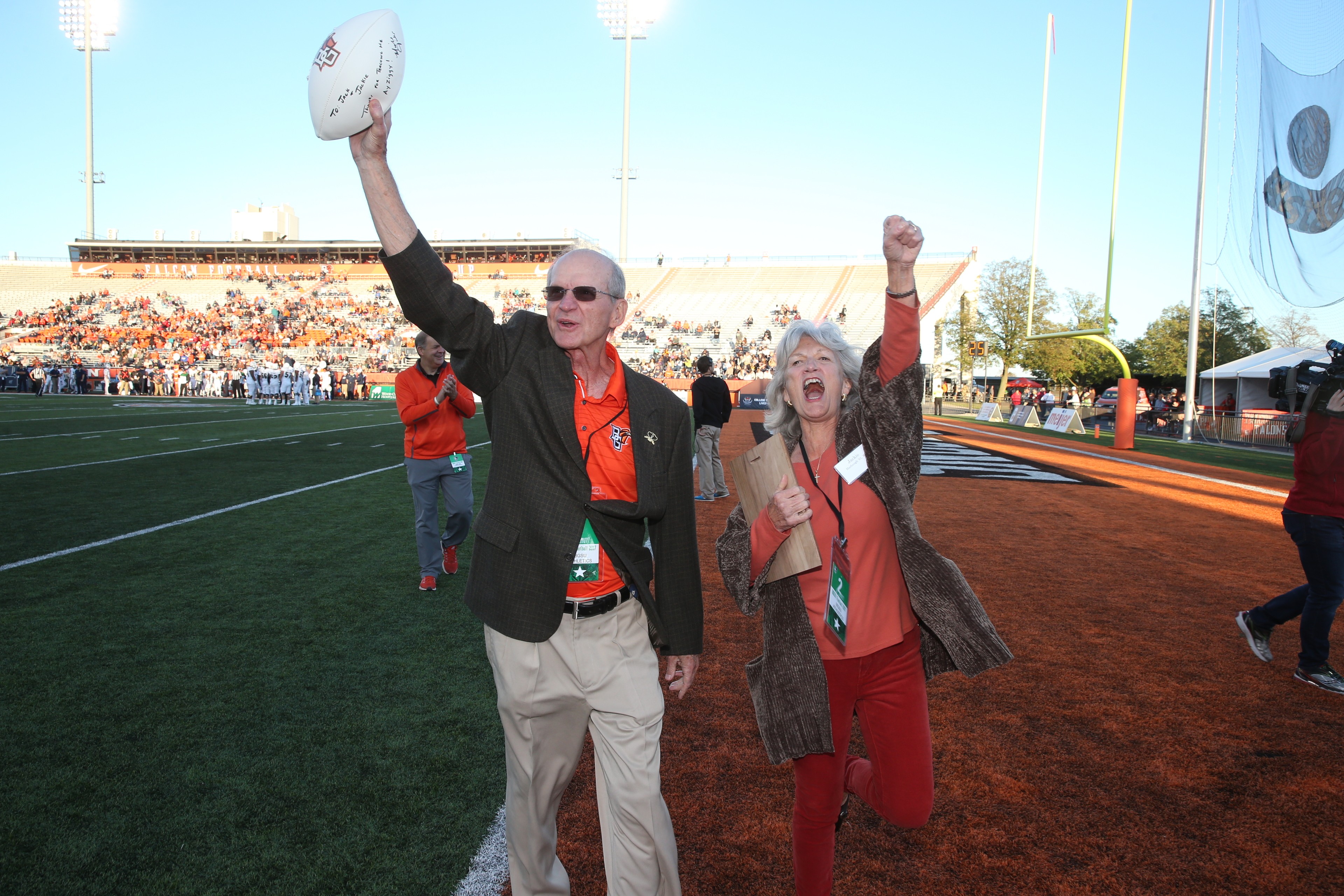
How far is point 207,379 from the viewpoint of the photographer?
43.7m

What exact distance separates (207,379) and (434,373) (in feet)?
144

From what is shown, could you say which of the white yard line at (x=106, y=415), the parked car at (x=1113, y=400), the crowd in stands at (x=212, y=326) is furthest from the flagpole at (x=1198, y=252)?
the crowd in stands at (x=212, y=326)

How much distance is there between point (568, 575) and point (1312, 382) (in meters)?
4.64

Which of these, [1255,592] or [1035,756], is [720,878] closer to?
[1035,756]

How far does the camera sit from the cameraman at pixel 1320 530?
4465 mm

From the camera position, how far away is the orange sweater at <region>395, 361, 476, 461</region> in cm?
618

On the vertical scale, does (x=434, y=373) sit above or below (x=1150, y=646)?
above

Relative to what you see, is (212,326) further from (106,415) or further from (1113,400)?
(1113,400)

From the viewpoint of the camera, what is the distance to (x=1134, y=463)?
17734 mm

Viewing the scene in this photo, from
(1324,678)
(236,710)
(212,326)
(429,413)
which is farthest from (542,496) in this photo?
(212,326)

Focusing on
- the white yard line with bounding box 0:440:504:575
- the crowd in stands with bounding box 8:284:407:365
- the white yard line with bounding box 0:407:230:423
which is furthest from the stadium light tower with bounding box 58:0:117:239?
the white yard line with bounding box 0:440:504:575

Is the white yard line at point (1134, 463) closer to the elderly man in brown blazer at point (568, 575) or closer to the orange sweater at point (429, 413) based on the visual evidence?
the orange sweater at point (429, 413)

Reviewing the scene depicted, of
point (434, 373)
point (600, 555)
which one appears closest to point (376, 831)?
point (600, 555)

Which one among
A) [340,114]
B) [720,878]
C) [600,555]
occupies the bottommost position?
[720,878]
